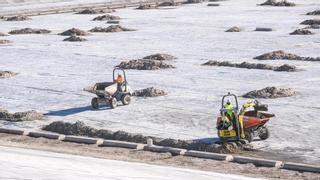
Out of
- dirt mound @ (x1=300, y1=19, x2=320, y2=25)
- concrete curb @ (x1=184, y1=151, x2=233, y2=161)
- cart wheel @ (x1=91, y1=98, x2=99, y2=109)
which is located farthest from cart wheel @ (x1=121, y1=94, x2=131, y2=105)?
dirt mound @ (x1=300, y1=19, x2=320, y2=25)

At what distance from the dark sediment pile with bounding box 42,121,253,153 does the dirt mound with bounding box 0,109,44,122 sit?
2.07 meters

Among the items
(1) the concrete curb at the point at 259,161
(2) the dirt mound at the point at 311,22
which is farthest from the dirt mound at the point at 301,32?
(1) the concrete curb at the point at 259,161

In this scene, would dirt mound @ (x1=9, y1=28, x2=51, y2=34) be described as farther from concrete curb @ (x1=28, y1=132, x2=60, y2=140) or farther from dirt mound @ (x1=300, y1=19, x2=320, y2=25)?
concrete curb @ (x1=28, y1=132, x2=60, y2=140)

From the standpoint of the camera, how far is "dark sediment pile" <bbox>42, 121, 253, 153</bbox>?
30.6 meters

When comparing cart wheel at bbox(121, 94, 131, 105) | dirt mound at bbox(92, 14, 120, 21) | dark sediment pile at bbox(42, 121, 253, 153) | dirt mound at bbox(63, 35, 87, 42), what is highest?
dirt mound at bbox(92, 14, 120, 21)

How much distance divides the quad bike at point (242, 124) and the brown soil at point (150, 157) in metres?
1.66

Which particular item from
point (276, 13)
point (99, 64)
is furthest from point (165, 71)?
point (276, 13)

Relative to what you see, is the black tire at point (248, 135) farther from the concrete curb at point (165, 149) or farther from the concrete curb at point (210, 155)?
the concrete curb at point (165, 149)

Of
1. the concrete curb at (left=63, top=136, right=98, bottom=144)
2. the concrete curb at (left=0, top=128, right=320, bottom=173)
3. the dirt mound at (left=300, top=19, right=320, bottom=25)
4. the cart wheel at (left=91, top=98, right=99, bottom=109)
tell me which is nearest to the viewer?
the concrete curb at (left=0, top=128, right=320, bottom=173)

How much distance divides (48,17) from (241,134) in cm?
6614

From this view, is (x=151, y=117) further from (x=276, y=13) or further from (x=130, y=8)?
(x=130, y=8)

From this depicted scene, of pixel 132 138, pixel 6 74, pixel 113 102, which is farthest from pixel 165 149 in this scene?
pixel 6 74

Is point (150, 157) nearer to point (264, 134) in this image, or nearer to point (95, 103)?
point (264, 134)

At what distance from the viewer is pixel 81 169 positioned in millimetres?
28547
